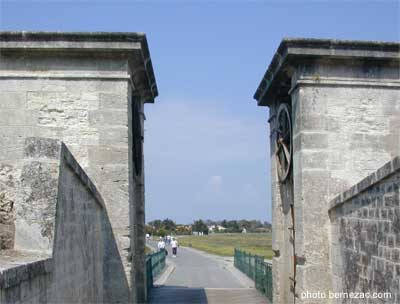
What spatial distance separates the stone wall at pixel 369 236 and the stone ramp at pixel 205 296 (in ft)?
16.3

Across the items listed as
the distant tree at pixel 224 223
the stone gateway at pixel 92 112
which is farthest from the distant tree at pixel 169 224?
the stone gateway at pixel 92 112

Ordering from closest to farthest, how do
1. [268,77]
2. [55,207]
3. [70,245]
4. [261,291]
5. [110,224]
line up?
[55,207] < [70,245] < [110,224] < [268,77] < [261,291]

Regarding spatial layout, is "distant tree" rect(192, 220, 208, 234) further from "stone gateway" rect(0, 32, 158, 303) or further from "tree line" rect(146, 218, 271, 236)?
"stone gateway" rect(0, 32, 158, 303)

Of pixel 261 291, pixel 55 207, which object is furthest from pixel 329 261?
pixel 261 291

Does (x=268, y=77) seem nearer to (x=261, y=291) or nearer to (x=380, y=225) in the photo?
(x=380, y=225)

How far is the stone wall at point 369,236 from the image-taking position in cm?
580

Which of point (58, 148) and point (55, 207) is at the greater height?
point (58, 148)

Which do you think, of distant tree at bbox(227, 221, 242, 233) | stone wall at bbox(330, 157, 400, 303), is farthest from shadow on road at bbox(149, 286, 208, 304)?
distant tree at bbox(227, 221, 242, 233)

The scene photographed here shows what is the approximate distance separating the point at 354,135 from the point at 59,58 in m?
4.95

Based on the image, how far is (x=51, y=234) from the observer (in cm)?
503

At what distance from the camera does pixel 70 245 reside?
231 inches

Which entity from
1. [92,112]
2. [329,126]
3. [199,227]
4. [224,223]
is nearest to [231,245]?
[199,227]

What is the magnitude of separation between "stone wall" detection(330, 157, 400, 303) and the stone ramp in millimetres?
4968

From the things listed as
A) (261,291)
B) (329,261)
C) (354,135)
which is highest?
(354,135)
